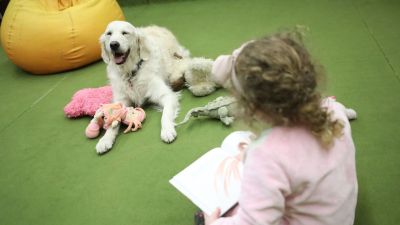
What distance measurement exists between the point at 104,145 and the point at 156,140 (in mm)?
329

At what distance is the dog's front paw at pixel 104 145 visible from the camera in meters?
2.14

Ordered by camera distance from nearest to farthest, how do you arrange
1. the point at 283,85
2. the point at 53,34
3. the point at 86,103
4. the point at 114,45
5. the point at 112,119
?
1. the point at 283,85
2. the point at 112,119
3. the point at 114,45
4. the point at 86,103
5. the point at 53,34

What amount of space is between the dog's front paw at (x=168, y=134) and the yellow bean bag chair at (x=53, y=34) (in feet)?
5.12

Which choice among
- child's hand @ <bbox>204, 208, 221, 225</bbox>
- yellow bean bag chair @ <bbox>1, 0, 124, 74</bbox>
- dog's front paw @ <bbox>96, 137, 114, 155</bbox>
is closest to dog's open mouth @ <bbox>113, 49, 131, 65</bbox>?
dog's front paw @ <bbox>96, 137, 114, 155</bbox>

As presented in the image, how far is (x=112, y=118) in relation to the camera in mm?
2258

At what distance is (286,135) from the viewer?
0.87 m

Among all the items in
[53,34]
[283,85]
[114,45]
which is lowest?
[53,34]

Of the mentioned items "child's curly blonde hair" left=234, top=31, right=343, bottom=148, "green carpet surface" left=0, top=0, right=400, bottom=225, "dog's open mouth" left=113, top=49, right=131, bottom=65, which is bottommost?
"green carpet surface" left=0, top=0, right=400, bottom=225

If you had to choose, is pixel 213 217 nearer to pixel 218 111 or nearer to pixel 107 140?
pixel 218 111

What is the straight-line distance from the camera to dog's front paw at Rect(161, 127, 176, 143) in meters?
2.10

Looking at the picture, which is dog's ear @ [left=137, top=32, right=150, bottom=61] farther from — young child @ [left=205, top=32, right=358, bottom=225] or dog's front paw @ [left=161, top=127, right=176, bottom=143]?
young child @ [left=205, top=32, right=358, bottom=225]

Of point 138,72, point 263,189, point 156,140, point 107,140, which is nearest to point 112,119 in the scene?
point 107,140

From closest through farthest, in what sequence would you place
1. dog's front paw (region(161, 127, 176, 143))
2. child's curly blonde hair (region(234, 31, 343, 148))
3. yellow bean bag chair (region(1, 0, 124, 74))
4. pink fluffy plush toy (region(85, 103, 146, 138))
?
child's curly blonde hair (region(234, 31, 343, 148)) < dog's front paw (region(161, 127, 176, 143)) < pink fluffy plush toy (region(85, 103, 146, 138)) < yellow bean bag chair (region(1, 0, 124, 74))

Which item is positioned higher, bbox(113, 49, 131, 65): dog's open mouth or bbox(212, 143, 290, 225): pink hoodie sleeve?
bbox(212, 143, 290, 225): pink hoodie sleeve
